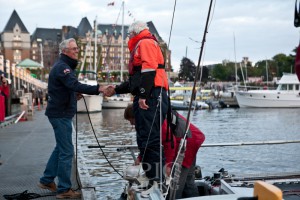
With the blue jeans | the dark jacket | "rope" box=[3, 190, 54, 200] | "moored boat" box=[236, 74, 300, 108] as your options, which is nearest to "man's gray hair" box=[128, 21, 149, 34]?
the dark jacket

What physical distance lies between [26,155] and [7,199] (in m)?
4.31

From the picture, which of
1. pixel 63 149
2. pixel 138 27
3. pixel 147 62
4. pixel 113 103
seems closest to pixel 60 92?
pixel 63 149

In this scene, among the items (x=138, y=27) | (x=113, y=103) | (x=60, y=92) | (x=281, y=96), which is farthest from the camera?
(x=281, y=96)

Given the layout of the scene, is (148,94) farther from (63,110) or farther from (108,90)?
(63,110)

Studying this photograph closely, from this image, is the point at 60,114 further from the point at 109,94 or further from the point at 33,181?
the point at 33,181

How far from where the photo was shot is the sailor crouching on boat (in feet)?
15.2

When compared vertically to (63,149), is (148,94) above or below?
above

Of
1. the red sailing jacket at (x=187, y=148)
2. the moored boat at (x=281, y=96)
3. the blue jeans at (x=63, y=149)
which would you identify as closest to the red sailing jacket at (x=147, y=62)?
the red sailing jacket at (x=187, y=148)

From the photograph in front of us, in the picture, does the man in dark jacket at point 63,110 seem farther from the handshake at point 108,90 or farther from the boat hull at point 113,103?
the boat hull at point 113,103

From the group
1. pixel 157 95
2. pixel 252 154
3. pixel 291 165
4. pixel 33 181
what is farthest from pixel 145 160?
pixel 252 154

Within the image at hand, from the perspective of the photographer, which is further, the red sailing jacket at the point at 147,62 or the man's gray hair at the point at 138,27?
the man's gray hair at the point at 138,27

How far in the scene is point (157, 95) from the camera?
15.6ft

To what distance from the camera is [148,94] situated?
4.68 metres

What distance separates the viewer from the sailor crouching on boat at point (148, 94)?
182 inches
